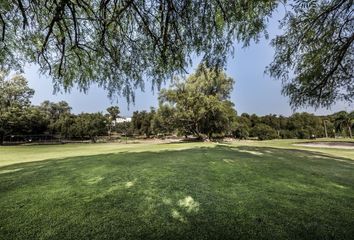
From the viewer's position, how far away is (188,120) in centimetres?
3234

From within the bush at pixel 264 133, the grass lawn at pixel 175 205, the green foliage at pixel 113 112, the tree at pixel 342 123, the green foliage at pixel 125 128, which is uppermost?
the green foliage at pixel 113 112

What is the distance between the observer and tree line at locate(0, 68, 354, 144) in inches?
1252

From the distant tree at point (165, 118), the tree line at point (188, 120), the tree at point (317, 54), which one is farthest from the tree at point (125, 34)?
the distant tree at point (165, 118)

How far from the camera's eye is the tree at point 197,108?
1220 inches

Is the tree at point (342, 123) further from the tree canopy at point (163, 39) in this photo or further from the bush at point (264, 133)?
the tree canopy at point (163, 39)

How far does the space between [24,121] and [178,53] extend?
45.4 m

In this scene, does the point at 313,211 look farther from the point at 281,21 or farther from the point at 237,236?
the point at 281,21

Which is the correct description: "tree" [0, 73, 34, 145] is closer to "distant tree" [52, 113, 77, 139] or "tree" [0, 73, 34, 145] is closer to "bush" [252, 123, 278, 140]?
"distant tree" [52, 113, 77, 139]

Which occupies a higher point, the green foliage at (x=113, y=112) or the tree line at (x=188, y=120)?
the green foliage at (x=113, y=112)

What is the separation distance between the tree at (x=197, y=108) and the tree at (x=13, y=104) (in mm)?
23085

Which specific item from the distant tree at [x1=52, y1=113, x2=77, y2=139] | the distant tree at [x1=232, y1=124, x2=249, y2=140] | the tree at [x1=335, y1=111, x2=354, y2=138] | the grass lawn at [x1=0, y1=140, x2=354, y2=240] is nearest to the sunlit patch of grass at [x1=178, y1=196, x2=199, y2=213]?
the grass lawn at [x1=0, y1=140, x2=354, y2=240]

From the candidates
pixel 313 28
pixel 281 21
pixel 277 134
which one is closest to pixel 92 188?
pixel 281 21

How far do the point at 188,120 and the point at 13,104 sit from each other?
30173 mm

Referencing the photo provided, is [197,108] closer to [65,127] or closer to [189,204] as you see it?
[189,204]
